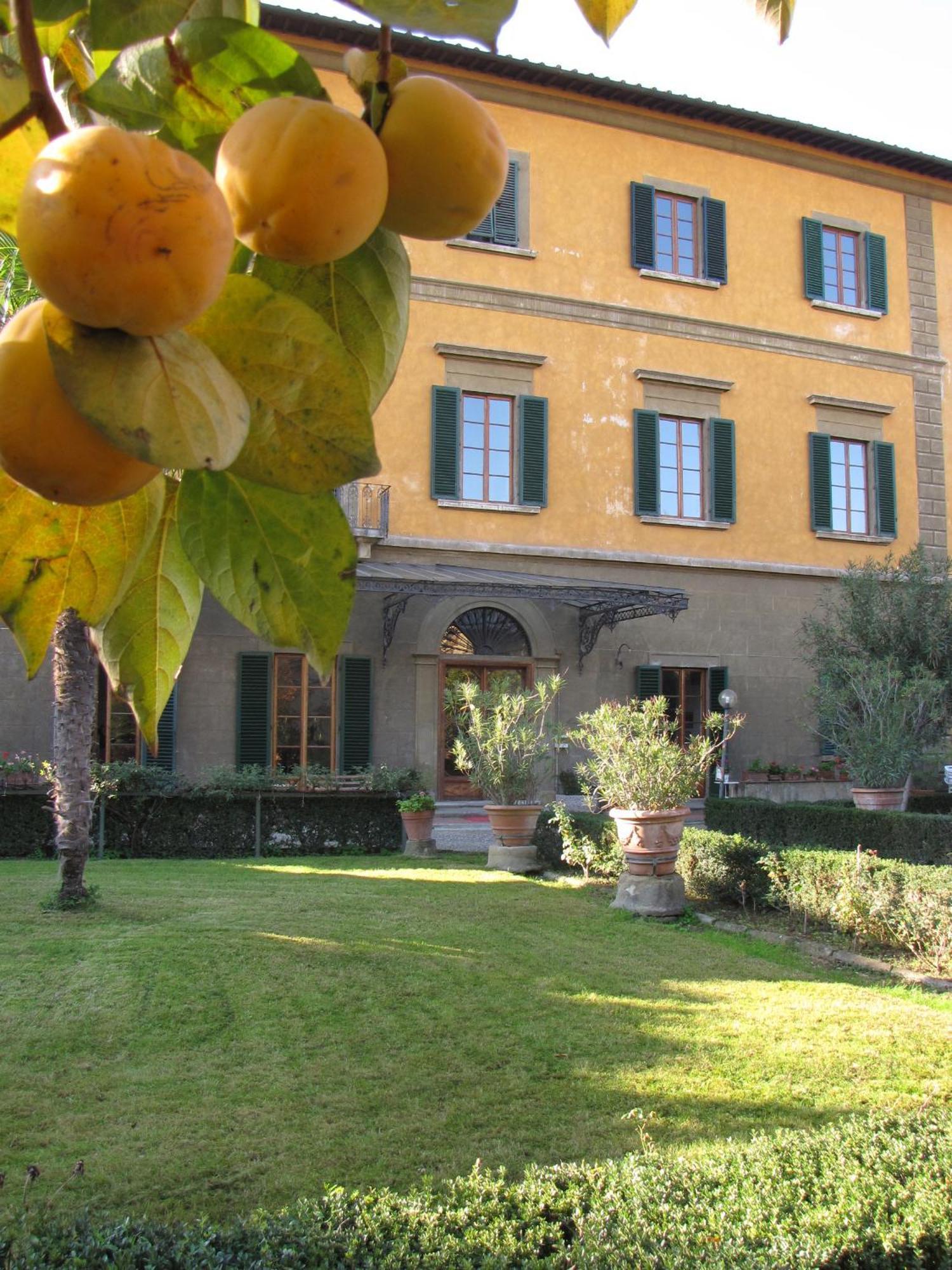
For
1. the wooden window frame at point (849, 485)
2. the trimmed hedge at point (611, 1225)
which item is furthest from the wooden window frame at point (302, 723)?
the trimmed hedge at point (611, 1225)

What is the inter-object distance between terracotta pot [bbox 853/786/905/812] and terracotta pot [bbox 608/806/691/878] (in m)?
2.93

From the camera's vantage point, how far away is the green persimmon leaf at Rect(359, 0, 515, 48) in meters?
0.34

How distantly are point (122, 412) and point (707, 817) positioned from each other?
32.6 ft

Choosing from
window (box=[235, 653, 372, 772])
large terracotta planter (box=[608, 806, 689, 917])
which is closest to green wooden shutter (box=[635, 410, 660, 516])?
window (box=[235, 653, 372, 772])

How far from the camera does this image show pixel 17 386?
0.28 meters

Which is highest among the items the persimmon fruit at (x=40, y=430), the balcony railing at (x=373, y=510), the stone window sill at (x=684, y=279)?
the stone window sill at (x=684, y=279)

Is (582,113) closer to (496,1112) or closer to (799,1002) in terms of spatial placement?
(799,1002)

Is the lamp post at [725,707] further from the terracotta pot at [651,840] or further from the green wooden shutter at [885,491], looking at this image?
the terracotta pot at [651,840]

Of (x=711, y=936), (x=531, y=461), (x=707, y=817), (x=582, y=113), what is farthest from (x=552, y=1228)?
(x=582, y=113)

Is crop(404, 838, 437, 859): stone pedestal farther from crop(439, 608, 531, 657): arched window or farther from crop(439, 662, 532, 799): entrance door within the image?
crop(439, 608, 531, 657): arched window

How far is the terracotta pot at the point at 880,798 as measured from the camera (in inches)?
384

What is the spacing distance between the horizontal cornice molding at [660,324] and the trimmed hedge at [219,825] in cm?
575

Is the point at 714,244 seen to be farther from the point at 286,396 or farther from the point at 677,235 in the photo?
the point at 286,396

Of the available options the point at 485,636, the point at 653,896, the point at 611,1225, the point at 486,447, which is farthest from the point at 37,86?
the point at 486,447
